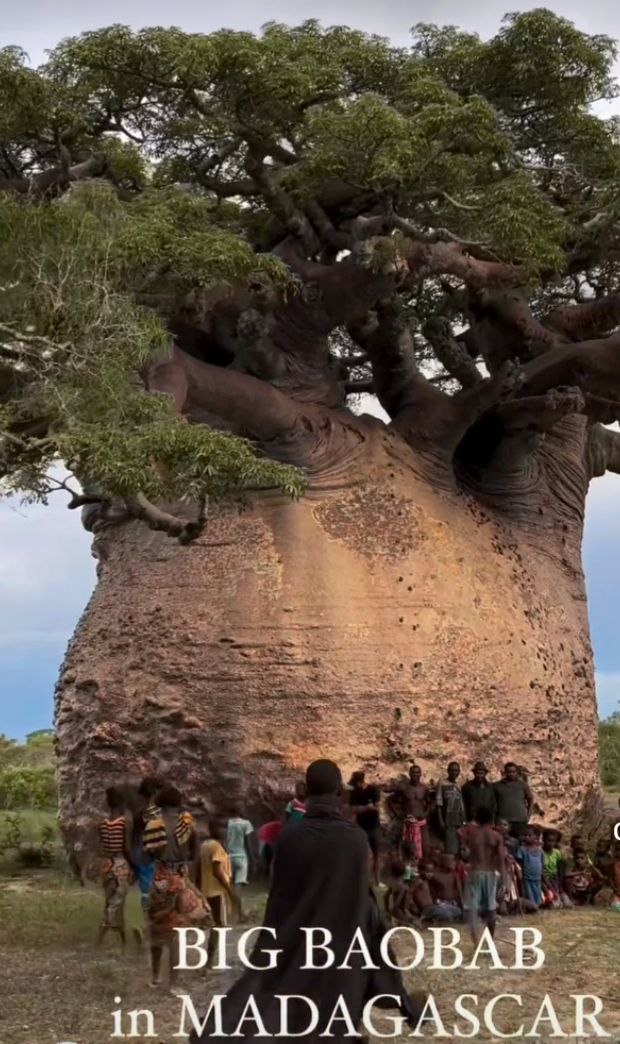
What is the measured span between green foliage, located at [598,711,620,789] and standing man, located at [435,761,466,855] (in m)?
7.81

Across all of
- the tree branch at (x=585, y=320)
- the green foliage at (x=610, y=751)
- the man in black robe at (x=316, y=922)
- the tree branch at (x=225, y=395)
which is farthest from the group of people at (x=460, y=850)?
the green foliage at (x=610, y=751)

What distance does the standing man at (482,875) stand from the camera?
6.49 m

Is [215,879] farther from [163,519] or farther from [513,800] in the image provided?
[513,800]

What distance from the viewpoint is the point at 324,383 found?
31.3ft

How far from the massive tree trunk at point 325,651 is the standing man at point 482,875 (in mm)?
1663

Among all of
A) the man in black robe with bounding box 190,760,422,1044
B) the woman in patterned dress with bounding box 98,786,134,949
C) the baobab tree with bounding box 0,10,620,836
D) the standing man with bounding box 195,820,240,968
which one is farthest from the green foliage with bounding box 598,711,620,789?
the man in black robe with bounding box 190,760,422,1044

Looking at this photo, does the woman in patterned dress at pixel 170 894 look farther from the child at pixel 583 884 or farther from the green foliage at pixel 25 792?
the green foliage at pixel 25 792

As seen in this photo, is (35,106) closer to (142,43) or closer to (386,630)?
(142,43)

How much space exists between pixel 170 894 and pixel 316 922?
180 centimetres

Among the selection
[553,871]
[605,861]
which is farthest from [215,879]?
[605,861]

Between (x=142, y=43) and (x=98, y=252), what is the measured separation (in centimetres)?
262

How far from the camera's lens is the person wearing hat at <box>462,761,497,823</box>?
8096mm

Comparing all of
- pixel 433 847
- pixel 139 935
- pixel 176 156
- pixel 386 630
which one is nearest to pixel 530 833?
pixel 433 847

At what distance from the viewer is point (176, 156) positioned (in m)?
9.30
